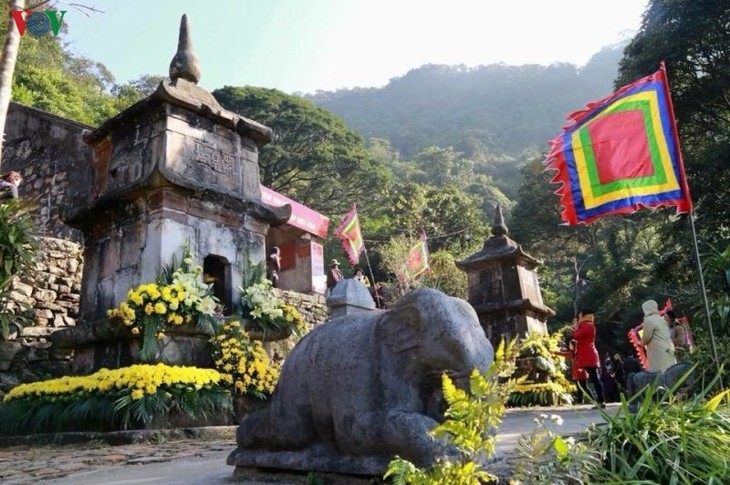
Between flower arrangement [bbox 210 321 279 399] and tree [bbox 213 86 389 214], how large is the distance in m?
25.6

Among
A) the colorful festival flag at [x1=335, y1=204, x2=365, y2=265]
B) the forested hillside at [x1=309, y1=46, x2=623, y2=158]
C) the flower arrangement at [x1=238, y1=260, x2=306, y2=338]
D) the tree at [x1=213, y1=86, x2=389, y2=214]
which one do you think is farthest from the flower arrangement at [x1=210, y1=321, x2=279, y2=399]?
the forested hillside at [x1=309, y1=46, x2=623, y2=158]

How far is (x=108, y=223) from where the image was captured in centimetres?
827

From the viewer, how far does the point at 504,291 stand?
38.1ft

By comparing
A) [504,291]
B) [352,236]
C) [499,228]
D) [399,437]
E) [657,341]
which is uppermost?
[352,236]

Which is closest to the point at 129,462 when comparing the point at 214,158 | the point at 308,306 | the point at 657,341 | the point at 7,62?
the point at 214,158

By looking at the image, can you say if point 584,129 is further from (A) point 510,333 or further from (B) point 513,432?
(A) point 510,333

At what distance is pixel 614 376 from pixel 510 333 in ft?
17.6

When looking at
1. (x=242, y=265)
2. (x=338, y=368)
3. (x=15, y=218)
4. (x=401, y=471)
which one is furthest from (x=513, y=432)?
(x=15, y=218)

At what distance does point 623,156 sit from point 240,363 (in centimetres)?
509

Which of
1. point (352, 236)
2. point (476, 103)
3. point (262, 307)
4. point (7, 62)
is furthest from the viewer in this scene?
point (476, 103)

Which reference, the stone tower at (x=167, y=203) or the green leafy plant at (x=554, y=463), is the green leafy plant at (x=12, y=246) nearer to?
the stone tower at (x=167, y=203)

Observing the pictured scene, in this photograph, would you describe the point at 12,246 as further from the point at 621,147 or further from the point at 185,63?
the point at 621,147

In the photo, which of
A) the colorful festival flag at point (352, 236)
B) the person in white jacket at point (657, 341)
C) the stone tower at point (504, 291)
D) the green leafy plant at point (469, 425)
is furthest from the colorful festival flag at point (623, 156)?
the colorful festival flag at point (352, 236)

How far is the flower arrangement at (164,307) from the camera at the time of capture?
6.84m
